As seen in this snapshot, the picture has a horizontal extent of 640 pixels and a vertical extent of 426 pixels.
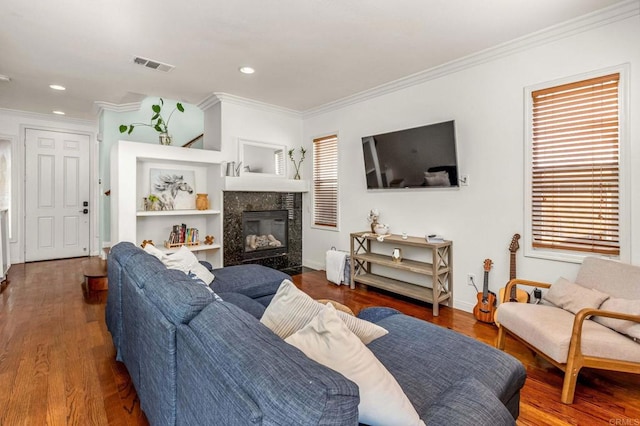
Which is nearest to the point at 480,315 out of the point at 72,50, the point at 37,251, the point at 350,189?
the point at 350,189

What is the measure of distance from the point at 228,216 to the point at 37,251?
12.6ft

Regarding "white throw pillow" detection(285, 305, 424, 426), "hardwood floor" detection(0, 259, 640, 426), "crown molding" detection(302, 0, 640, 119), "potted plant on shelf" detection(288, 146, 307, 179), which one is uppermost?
"crown molding" detection(302, 0, 640, 119)

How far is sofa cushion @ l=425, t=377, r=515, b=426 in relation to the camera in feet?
3.51

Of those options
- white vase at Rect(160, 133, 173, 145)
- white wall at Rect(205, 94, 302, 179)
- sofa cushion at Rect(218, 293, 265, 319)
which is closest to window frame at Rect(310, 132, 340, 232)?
white wall at Rect(205, 94, 302, 179)

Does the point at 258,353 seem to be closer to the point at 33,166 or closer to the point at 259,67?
the point at 259,67

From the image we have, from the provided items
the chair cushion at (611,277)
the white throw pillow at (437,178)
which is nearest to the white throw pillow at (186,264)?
the white throw pillow at (437,178)

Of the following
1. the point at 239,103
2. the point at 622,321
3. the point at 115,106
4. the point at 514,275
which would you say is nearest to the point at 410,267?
the point at 514,275

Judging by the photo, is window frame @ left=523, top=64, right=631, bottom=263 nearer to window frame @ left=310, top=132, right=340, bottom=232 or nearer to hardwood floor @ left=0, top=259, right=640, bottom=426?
hardwood floor @ left=0, top=259, right=640, bottom=426

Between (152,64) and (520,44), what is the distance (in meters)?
3.64

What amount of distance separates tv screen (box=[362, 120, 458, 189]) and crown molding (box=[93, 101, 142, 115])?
3649mm

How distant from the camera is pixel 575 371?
1.89 meters

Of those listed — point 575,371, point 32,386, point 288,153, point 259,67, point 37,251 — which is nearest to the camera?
point 575,371

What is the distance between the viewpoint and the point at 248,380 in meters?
0.79

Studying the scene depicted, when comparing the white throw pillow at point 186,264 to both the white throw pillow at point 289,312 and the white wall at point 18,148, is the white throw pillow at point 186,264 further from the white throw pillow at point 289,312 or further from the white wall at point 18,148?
the white wall at point 18,148
